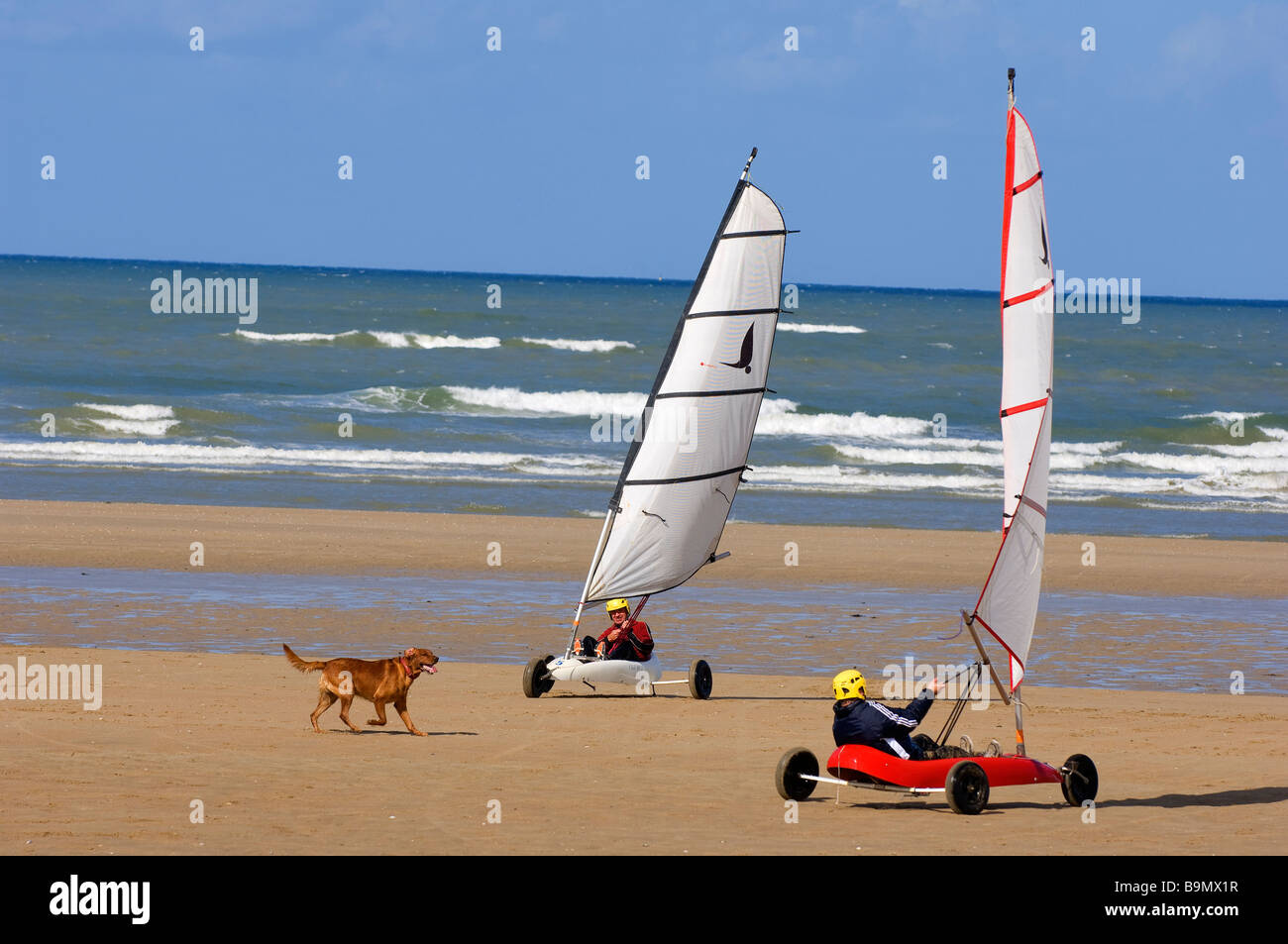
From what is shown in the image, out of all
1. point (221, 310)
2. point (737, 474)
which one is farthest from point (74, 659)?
point (221, 310)

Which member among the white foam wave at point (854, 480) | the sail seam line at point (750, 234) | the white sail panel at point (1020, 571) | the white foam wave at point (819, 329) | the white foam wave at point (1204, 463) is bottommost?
the white sail panel at point (1020, 571)

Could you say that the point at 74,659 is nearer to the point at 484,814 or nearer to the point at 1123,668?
the point at 484,814

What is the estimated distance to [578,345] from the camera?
65.2m

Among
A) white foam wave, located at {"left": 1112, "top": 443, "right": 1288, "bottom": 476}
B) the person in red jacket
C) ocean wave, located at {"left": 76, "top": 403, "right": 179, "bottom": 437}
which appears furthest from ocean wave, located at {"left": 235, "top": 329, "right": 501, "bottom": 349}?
the person in red jacket

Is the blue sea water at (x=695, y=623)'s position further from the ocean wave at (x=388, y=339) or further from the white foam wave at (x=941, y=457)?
the ocean wave at (x=388, y=339)

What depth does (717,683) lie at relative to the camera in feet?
44.8

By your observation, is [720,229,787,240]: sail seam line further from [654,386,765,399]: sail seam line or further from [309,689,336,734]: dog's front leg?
[309,689,336,734]: dog's front leg

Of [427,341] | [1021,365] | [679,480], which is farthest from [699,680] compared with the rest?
[427,341]

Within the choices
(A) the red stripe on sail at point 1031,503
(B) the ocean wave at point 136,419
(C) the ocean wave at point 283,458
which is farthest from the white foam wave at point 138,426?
(A) the red stripe on sail at point 1031,503

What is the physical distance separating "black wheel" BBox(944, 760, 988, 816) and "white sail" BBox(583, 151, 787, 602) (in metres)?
5.41

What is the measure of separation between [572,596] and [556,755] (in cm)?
759

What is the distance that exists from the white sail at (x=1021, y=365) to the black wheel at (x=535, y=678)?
4.63 metres

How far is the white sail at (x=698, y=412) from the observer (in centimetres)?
1412

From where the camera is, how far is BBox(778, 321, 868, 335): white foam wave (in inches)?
3044
